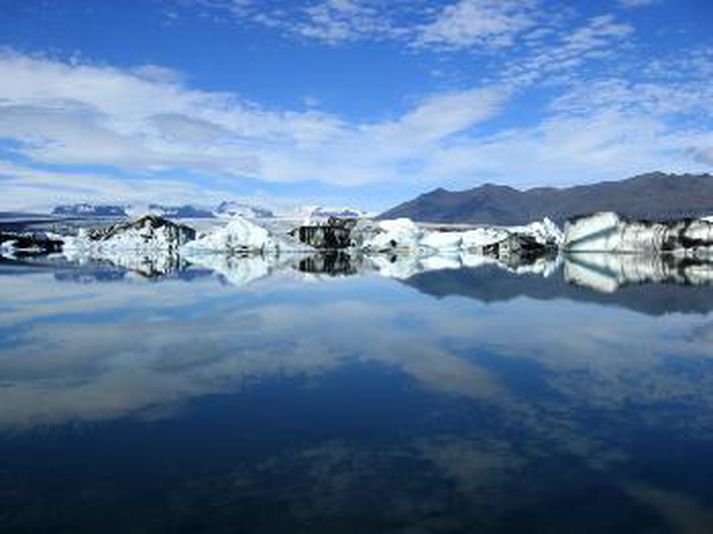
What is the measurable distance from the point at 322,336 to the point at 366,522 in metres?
7.10

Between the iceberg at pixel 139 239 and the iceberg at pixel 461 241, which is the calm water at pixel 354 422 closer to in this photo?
the iceberg at pixel 139 239

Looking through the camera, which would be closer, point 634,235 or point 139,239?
point 634,235

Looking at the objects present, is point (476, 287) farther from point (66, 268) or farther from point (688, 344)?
point (66, 268)

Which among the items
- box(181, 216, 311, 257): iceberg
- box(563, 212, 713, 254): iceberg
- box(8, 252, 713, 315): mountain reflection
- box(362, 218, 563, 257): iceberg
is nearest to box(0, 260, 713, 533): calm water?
box(8, 252, 713, 315): mountain reflection

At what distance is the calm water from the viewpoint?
4.81 meters

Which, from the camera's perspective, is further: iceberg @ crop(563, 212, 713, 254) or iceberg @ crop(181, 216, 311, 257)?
iceberg @ crop(563, 212, 713, 254)

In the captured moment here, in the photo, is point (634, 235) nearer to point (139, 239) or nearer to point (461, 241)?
point (461, 241)

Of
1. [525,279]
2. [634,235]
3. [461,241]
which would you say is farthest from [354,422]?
[461,241]

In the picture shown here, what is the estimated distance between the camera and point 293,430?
21.5ft

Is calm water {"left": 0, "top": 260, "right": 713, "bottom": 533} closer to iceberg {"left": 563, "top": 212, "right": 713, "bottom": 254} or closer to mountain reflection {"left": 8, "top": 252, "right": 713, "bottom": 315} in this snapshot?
mountain reflection {"left": 8, "top": 252, "right": 713, "bottom": 315}

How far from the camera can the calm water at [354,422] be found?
481 cm

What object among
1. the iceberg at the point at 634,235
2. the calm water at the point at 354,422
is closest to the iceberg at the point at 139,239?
the iceberg at the point at 634,235

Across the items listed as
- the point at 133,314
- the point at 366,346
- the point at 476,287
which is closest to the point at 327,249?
the point at 476,287

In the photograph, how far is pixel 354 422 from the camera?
683 centimetres
